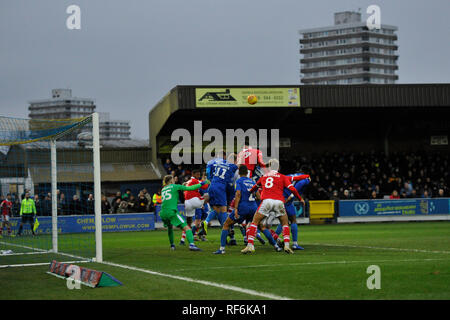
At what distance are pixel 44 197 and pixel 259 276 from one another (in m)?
17.3

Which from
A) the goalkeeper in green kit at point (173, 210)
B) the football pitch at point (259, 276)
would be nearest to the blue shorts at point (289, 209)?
the football pitch at point (259, 276)

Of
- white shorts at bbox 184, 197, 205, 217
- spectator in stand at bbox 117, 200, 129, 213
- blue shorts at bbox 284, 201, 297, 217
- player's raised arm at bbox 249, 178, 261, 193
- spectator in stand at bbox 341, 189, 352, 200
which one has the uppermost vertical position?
player's raised arm at bbox 249, 178, 261, 193

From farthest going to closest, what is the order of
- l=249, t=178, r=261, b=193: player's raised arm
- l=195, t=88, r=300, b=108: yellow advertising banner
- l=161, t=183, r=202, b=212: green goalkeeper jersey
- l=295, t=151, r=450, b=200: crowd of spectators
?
l=295, t=151, r=450, b=200: crowd of spectators
l=195, t=88, r=300, b=108: yellow advertising banner
l=161, t=183, r=202, b=212: green goalkeeper jersey
l=249, t=178, r=261, b=193: player's raised arm

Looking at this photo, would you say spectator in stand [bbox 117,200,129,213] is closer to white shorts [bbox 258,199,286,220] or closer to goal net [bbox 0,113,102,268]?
goal net [bbox 0,113,102,268]

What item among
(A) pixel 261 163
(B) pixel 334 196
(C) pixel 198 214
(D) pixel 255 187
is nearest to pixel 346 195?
(B) pixel 334 196

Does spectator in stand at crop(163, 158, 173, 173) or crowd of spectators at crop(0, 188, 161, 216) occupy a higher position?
spectator in stand at crop(163, 158, 173, 173)

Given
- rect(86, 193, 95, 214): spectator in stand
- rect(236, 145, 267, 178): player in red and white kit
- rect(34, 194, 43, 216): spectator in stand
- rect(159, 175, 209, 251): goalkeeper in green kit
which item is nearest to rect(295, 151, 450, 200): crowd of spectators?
→ rect(86, 193, 95, 214): spectator in stand

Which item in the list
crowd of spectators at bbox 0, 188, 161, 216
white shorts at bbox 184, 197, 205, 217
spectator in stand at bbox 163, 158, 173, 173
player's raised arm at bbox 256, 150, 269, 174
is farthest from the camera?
spectator in stand at bbox 163, 158, 173, 173

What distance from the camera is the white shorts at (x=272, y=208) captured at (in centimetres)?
1403

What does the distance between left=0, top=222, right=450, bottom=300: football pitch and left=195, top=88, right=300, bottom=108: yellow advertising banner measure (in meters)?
23.1

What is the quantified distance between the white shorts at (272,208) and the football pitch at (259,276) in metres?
0.88

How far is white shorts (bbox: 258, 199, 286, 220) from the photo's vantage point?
14.0 metres

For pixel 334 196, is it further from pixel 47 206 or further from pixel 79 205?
pixel 47 206
